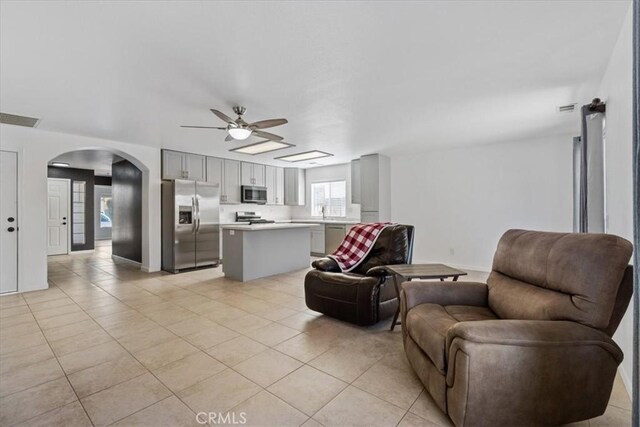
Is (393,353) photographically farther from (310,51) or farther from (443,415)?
(310,51)

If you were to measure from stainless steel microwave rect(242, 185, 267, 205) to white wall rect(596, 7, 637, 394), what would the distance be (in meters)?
6.23

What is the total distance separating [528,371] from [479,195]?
15.8 ft

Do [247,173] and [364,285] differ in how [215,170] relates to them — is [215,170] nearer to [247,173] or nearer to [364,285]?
[247,173]

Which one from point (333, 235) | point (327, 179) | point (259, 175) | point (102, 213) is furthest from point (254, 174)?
point (102, 213)

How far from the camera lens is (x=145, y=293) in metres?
4.17

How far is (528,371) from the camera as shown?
140 centimetres

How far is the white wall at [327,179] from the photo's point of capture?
25.0ft

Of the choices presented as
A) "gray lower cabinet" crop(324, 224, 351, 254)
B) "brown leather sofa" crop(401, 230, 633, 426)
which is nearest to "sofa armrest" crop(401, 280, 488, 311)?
"brown leather sofa" crop(401, 230, 633, 426)

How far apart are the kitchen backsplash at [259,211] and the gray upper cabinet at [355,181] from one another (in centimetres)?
254

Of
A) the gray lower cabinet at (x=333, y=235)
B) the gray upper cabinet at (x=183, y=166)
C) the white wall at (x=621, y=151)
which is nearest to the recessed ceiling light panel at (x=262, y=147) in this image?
the gray upper cabinet at (x=183, y=166)

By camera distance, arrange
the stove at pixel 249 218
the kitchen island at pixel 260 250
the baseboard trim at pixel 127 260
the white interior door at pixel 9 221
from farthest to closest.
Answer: the stove at pixel 249 218 → the baseboard trim at pixel 127 260 → the kitchen island at pixel 260 250 → the white interior door at pixel 9 221

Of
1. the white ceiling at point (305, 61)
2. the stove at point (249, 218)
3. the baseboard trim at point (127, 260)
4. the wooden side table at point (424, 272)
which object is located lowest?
the baseboard trim at point (127, 260)

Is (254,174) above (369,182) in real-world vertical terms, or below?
above

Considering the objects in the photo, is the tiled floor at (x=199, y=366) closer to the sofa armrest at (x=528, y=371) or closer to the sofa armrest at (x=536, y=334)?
the sofa armrest at (x=528, y=371)
